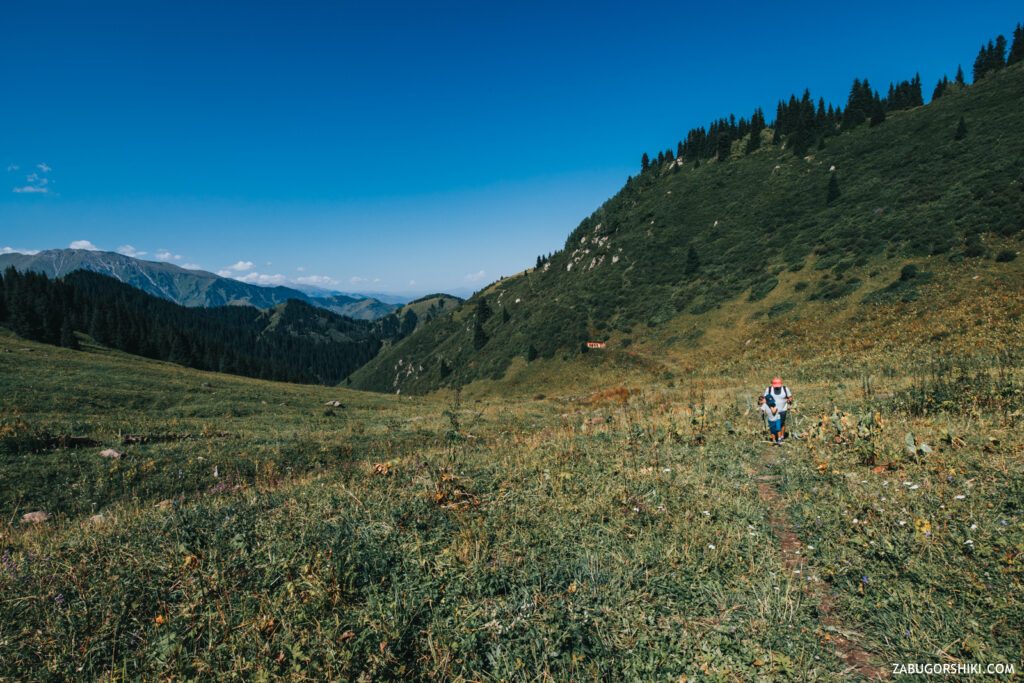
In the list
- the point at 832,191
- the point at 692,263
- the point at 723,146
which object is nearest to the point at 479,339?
the point at 692,263

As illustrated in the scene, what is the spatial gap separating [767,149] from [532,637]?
117 meters

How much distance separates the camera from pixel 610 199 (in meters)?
114

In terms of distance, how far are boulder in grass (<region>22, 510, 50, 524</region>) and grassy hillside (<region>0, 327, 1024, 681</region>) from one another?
43cm

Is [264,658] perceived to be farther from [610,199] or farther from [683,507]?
[610,199]

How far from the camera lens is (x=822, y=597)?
4.73m

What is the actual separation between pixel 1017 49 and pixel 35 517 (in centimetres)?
13801

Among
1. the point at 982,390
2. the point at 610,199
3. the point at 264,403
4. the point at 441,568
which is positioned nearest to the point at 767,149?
the point at 610,199

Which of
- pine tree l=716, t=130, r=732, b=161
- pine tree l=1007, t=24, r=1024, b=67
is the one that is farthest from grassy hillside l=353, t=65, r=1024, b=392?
pine tree l=1007, t=24, r=1024, b=67

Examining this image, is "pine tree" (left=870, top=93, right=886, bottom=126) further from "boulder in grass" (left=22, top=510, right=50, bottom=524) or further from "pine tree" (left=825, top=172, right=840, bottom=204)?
"boulder in grass" (left=22, top=510, right=50, bottom=524)

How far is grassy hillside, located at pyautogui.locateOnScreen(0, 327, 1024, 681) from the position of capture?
12.3 feet

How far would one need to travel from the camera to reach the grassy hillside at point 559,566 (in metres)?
3.76

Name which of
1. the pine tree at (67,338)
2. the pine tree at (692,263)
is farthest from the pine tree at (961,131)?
the pine tree at (67,338)

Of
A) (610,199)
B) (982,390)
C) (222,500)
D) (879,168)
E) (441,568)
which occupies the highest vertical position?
(610,199)

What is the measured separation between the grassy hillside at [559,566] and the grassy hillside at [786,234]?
3712 centimetres
